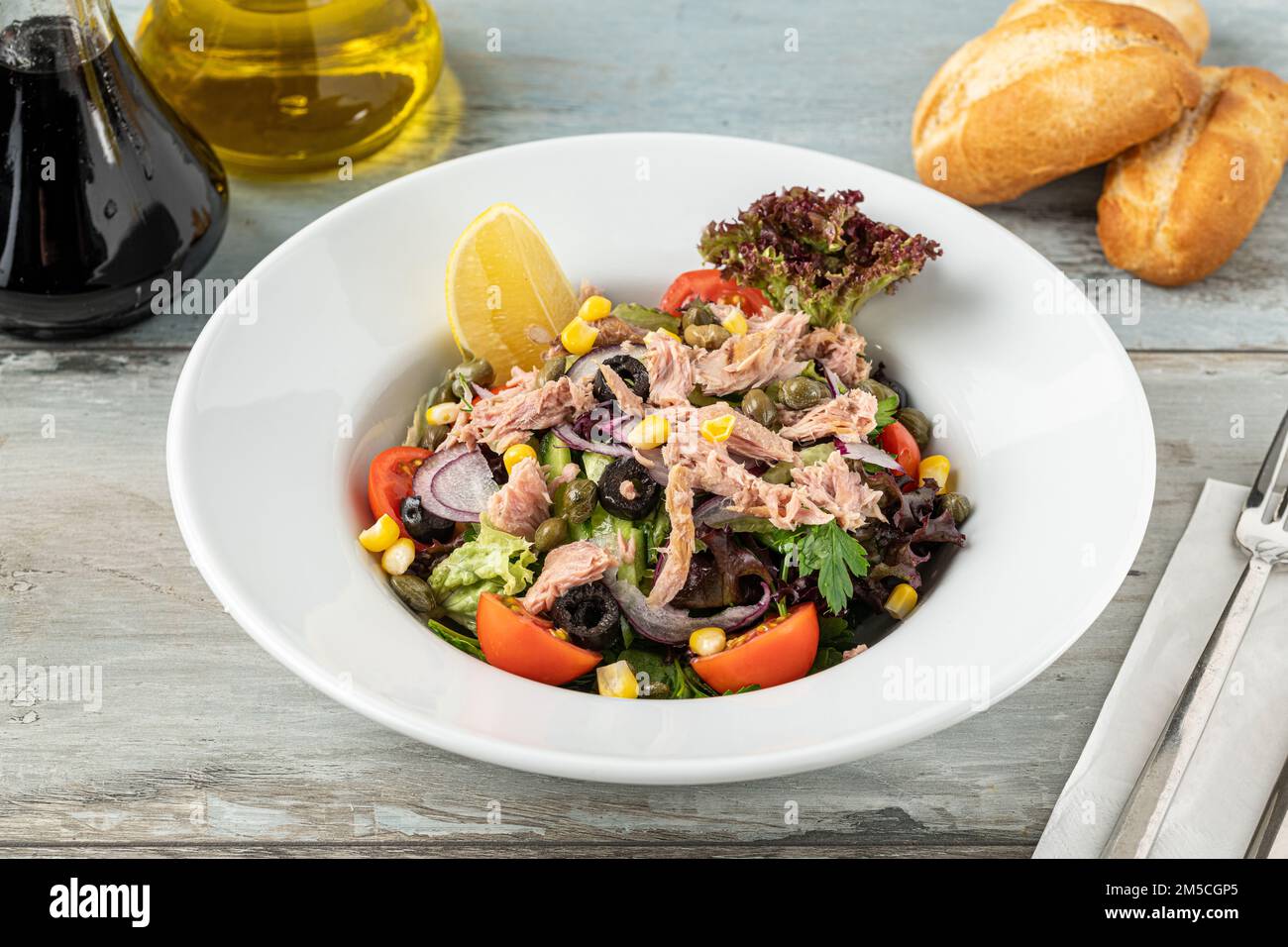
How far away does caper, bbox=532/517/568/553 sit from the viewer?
110 inches

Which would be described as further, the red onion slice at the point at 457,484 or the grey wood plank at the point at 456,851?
the red onion slice at the point at 457,484

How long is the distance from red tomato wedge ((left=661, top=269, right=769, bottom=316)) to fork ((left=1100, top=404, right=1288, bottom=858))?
1.41 metres

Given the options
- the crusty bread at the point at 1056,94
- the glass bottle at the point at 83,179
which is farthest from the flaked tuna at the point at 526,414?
the crusty bread at the point at 1056,94

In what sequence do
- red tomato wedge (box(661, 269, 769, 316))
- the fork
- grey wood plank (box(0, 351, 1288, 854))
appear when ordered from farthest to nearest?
red tomato wedge (box(661, 269, 769, 316))
grey wood plank (box(0, 351, 1288, 854))
the fork

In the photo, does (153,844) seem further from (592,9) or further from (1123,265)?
(592,9)

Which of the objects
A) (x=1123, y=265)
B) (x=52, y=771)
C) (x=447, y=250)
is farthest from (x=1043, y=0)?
(x=52, y=771)

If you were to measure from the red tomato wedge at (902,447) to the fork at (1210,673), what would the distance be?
80cm

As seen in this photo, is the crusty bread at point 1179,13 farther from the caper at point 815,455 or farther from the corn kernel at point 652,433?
the corn kernel at point 652,433

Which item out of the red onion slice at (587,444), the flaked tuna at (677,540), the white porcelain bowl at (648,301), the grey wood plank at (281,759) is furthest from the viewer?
the red onion slice at (587,444)

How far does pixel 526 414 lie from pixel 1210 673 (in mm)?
1692

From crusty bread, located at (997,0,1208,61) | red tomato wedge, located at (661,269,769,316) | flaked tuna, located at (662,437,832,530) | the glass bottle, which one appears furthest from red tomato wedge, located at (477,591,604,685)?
crusty bread, located at (997,0,1208,61)

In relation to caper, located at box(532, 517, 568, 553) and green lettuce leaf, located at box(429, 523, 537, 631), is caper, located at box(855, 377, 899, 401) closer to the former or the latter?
caper, located at box(532, 517, 568, 553)

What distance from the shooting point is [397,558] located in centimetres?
280

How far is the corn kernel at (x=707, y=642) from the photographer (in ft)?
8.66
